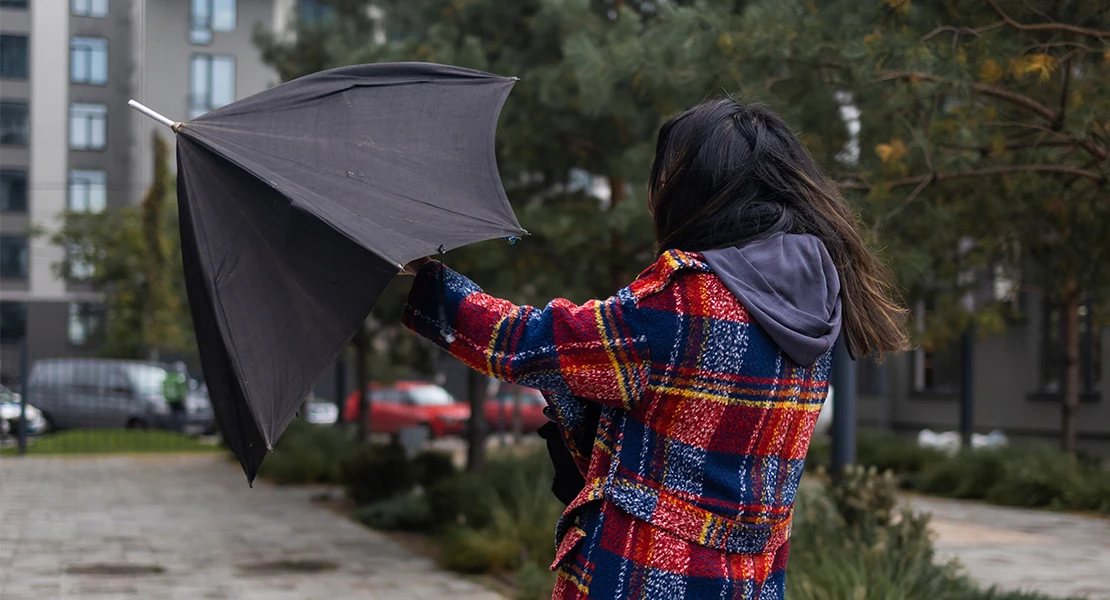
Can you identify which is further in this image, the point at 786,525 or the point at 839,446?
the point at 839,446

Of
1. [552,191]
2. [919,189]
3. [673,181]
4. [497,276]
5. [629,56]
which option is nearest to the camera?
[673,181]

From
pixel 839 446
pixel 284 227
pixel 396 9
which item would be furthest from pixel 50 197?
pixel 284 227

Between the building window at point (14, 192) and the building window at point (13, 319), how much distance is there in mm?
3757

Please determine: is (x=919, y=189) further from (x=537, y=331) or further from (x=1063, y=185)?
(x=537, y=331)

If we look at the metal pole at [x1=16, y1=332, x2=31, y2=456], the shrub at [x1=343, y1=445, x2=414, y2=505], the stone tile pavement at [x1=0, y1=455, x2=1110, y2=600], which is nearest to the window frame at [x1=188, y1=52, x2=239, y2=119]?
the metal pole at [x1=16, y1=332, x2=31, y2=456]

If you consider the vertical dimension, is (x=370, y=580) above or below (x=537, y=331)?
below

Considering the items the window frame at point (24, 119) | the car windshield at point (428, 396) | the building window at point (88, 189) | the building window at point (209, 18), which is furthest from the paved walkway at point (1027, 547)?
the window frame at point (24, 119)

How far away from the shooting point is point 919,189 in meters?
5.56

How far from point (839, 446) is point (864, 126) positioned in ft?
8.14

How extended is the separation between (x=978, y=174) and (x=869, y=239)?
179 cm

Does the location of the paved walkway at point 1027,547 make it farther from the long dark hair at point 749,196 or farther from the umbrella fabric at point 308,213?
the umbrella fabric at point 308,213

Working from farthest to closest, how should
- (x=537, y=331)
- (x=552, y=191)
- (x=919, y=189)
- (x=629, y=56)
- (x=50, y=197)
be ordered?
1. (x=50, y=197)
2. (x=552, y=191)
3. (x=629, y=56)
4. (x=919, y=189)
5. (x=537, y=331)

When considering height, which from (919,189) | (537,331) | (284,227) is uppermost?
(919,189)

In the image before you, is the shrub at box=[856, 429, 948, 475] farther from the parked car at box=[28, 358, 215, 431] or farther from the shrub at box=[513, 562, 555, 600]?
the parked car at box=[28, 358, 215, 431]
